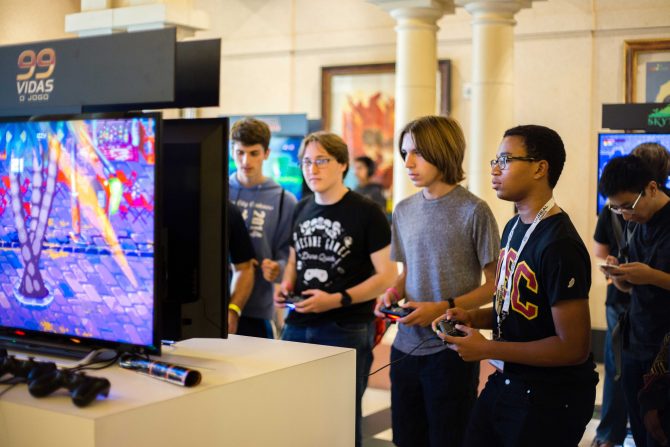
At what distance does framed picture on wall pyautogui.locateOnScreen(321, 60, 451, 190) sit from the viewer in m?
9.14

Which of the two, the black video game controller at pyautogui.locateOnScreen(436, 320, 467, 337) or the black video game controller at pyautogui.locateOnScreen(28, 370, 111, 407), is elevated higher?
the black video game controller at pyautogui.locateOnScreen(436, 320, 467, 337)

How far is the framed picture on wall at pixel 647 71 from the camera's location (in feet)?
24.9

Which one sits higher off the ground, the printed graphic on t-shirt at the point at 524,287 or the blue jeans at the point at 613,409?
the printed graphic on t-shirt at the point at 524,287

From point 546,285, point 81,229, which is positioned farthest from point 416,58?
point 81,229

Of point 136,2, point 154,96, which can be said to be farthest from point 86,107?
point 136,2

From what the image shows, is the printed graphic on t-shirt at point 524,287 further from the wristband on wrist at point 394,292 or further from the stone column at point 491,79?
the stone column at point 491,79

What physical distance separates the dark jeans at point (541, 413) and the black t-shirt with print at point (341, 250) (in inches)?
49.1

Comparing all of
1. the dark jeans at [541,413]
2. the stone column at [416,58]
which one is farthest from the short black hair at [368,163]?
the dark jeans at [541,413]

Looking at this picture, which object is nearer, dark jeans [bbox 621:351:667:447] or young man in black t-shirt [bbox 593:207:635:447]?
dark jeans [bbox 621:351:667:447]

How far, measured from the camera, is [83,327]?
2234 millimetres

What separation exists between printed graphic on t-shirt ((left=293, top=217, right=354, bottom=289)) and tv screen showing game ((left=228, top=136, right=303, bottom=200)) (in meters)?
2.73

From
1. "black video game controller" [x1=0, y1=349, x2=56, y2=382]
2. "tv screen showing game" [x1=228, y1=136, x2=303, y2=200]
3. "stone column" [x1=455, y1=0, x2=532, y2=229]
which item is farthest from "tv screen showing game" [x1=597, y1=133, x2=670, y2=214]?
"black video game controller" [x1=0, y1=349, x2=56, y2=382]

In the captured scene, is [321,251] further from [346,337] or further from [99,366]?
[99,366]

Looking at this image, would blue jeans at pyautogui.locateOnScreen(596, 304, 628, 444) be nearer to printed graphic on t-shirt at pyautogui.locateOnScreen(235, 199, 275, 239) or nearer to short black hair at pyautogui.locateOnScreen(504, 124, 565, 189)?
printed graphic on t-shirt at pyautogui.locateOnScreen(235, 199, 275, 239)
